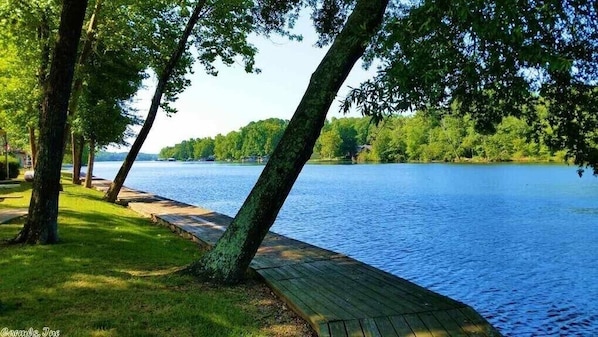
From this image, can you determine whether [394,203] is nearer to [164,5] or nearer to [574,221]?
[574,221]

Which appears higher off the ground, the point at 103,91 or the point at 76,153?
the point at 103,91

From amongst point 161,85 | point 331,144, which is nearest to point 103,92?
point 161,85

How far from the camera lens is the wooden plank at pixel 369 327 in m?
4.90

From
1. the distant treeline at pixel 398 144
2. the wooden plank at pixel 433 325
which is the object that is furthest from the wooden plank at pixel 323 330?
the distant treeline at pixel 398 144

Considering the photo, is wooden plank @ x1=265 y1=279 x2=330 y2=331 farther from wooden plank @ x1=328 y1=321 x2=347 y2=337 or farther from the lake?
the lake

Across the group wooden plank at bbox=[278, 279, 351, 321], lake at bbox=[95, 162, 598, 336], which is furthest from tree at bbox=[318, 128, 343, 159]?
wooden plank at bbox=[278, 279, 351, 321]

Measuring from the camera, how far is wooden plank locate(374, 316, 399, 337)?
193 inches

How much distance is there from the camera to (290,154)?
6.27 m

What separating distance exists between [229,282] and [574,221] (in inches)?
786

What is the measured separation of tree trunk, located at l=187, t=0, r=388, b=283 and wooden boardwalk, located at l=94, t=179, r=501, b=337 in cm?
70

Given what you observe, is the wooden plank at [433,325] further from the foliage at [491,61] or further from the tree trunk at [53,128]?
the tree trunk at [53,128]

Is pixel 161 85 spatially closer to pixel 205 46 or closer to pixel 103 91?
pixel 205 46

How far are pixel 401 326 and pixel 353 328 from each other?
1.80ft

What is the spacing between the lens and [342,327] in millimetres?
5004
